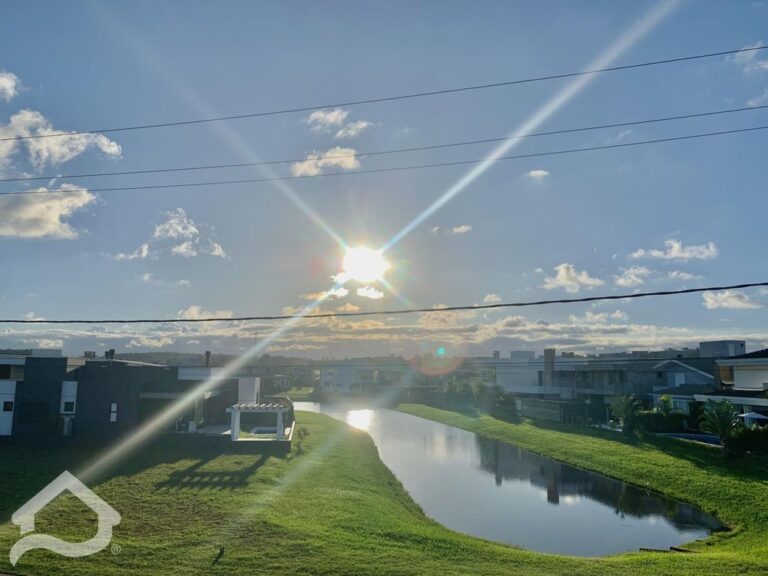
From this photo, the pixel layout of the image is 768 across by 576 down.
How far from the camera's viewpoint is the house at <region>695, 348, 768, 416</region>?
3890cm

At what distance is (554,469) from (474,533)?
19.5 m

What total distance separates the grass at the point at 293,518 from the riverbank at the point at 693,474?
0.37 feet

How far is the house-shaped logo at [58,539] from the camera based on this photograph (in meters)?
16.2

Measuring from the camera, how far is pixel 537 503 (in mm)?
30094

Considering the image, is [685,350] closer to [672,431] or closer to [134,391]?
[672,431]

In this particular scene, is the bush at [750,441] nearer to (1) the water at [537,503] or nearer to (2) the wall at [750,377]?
(1) the water at [537,503]

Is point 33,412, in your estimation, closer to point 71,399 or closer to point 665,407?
point 71,399

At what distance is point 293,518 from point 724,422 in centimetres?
2835

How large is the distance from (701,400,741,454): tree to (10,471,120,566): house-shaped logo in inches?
1326

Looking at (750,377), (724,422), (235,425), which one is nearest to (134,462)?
(235,425)

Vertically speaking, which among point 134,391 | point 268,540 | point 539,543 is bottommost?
Answer: point 539,543

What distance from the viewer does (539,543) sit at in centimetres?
2241

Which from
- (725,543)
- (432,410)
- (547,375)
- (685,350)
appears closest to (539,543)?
(725,543)

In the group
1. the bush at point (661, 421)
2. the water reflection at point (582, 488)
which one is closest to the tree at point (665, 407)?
the bush at point (661, 421)
